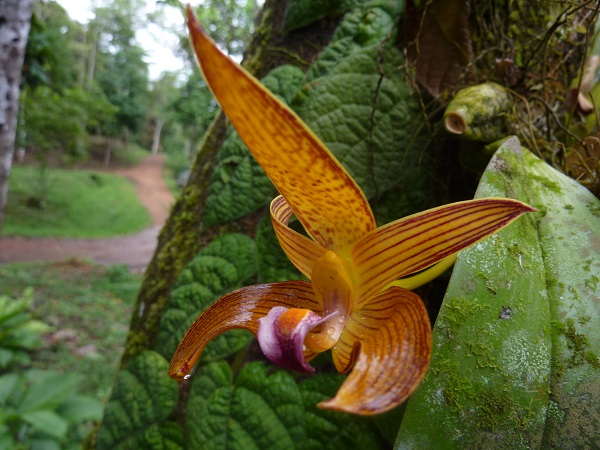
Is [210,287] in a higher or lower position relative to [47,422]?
higher

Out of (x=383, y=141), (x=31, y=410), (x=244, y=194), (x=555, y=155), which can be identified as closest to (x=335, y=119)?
(x=383, y=141)

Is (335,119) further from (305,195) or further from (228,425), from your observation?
(228,425)

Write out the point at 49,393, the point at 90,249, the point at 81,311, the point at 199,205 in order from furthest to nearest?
the point at 90,249 → the point at 81,311 → the point at 49,393 → the point at 199,205

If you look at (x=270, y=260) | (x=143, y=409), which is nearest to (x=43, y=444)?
(x=143, y=409)

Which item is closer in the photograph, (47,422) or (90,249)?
(47,422)

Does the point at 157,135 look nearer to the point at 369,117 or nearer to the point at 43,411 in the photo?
the point at 43,411

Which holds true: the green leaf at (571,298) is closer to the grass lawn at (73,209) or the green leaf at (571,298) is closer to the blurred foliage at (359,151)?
the blurred foliage at (359,151)
